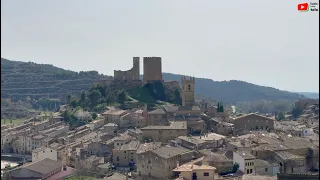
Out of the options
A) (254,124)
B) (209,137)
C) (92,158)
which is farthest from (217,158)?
(254,124)

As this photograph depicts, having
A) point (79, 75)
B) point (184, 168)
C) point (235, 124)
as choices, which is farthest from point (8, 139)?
point (79, 75)

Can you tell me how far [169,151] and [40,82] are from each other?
80627 mm

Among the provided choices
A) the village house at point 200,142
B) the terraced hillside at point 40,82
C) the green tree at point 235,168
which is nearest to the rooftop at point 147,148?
the village house at point 200,142

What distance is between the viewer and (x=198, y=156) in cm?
3050

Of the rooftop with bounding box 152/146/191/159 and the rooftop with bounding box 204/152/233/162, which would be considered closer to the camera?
the rooftop with bounding box 204/152/233/162

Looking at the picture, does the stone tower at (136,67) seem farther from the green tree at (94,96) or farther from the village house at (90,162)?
the village house at (90,162)

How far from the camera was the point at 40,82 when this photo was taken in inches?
4154

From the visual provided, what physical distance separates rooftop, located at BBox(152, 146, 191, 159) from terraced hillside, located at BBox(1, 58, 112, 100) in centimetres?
6396

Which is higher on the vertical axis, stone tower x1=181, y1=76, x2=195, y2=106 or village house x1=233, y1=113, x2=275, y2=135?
stone tower x1=181, y1=76, x2=195, y2=106

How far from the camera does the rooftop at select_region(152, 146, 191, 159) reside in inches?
1117

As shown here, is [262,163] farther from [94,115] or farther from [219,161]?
[94,115]

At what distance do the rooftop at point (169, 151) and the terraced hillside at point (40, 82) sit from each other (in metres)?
64.0

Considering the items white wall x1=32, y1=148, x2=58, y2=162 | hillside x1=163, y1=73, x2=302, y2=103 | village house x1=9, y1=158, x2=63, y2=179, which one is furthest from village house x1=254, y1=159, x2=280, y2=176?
hillside x1=163, y1=73, x2=302, y2=103

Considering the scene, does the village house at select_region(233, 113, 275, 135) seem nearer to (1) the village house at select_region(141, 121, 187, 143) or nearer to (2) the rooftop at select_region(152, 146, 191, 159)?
(1) the village house at select_region(141, 121, 187, 143)
